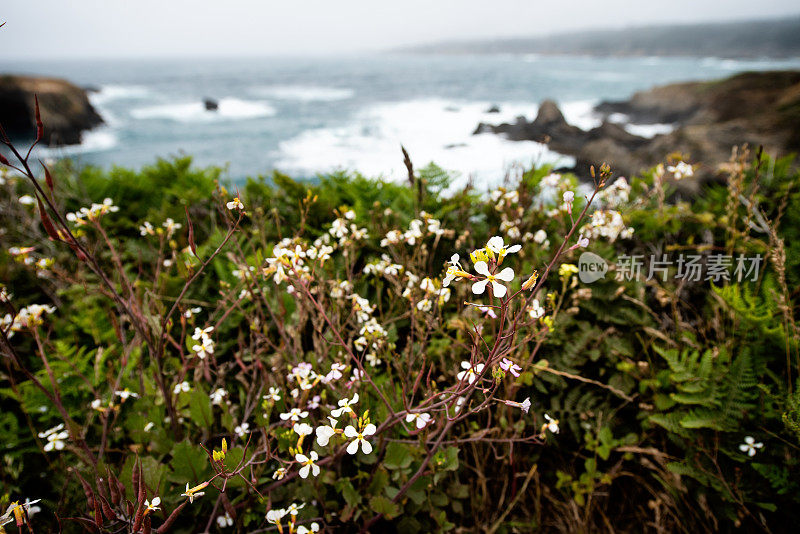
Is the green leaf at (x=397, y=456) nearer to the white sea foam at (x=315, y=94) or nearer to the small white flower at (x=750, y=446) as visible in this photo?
the small white flower at (x=750, y=446)

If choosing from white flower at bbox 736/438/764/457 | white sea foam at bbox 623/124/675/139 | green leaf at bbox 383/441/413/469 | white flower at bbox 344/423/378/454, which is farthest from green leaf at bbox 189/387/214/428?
white sea foam at bbox 623/124/675/139

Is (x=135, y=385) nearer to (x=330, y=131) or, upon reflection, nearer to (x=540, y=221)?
(x=540, y=221)

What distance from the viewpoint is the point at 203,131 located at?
22312 millimetres

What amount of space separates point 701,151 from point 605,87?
100 ft

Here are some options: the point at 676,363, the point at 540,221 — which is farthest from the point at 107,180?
the point at 676,363

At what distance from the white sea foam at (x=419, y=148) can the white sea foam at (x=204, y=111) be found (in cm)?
952

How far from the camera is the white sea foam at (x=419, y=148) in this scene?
11.4ft

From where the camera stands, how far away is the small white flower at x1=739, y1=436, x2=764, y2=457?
4.83ft

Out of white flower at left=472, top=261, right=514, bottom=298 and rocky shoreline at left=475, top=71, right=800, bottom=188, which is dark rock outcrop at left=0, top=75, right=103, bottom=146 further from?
white flower at left=472, top=261, right=514, bottom=298

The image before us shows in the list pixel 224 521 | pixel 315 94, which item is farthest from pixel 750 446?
pixel 315 94

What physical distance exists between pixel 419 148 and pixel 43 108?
70.9 ft

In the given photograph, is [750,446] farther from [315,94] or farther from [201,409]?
[315,94]

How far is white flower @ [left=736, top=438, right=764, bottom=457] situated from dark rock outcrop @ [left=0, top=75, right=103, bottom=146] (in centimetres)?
2381

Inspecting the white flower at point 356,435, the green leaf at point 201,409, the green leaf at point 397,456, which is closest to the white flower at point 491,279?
the white flower at point 356,435
